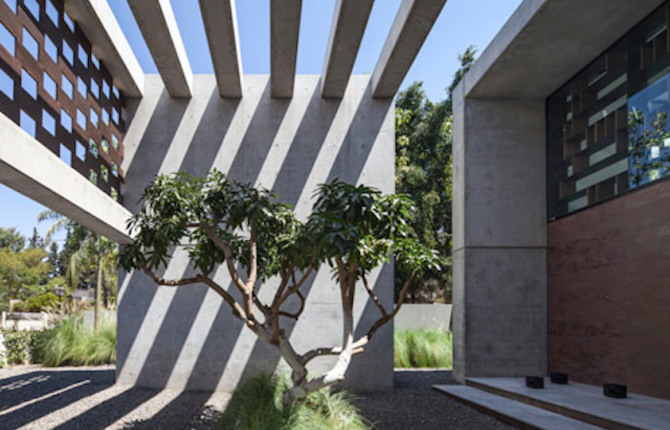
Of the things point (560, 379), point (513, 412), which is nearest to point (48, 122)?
point (513, 412)

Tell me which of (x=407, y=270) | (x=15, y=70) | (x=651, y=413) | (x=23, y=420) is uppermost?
(x=15, y=70)

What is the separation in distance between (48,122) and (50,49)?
786mm

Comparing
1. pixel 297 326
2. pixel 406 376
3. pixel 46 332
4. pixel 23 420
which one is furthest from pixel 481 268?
pixel 46 332

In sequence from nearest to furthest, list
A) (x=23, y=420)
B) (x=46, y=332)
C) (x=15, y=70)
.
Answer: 1. (x=15, y=70)
2. (x=23, y=420)
3. (x=46, y=332)

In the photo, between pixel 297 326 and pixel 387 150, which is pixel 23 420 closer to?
pixel 297 326

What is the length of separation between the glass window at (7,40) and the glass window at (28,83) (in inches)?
7.8

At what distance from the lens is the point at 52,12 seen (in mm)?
5176

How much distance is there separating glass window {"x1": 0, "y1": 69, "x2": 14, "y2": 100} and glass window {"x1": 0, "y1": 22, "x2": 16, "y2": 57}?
23cm

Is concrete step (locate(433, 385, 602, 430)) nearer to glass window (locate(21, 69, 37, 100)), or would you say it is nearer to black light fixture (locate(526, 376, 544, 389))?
black light fixture (locate(526, 376, 544, 389))

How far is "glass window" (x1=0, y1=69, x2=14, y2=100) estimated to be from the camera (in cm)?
397

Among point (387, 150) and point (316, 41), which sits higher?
point (316, 41)

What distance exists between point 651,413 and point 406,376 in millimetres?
3978

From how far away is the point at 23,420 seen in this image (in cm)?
523

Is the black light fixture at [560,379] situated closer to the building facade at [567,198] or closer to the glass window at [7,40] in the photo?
the building facade at [567,198]
